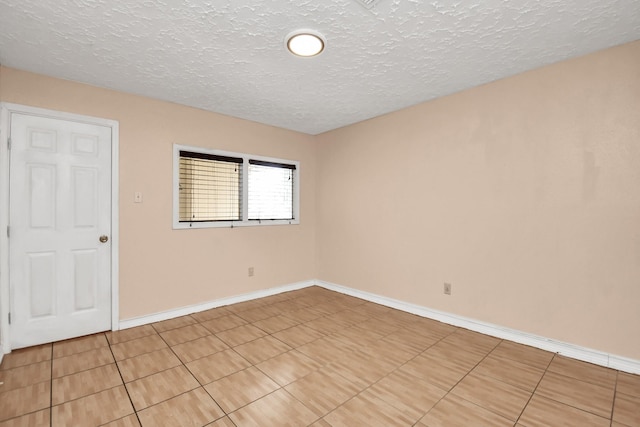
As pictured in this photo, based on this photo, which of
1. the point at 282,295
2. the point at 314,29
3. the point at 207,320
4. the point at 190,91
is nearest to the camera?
the point at 314,29

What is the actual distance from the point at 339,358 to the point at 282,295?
194 cm

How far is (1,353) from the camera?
240 cm

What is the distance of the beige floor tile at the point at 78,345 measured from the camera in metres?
2.55

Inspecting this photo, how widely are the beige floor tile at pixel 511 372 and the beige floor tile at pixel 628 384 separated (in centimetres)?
46

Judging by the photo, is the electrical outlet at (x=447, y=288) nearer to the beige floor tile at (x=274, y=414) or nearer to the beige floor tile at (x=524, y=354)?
the beige floor tile at (x=524, y=354)

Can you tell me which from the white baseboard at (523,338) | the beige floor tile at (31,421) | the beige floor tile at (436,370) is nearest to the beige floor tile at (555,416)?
the beige floor tile at (436,370)

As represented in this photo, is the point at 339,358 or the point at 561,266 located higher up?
the point at 561,266

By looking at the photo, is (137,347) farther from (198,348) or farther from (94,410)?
(94,410)

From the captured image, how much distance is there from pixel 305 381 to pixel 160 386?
1.04 metres

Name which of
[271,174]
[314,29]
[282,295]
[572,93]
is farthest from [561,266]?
[271,174]

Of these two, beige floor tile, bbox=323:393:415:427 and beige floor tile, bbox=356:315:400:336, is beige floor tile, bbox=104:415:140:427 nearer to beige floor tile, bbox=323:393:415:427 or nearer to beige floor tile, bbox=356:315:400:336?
beige floor tile, bbox=323:393:415:427

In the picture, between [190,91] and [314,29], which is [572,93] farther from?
[190,91]

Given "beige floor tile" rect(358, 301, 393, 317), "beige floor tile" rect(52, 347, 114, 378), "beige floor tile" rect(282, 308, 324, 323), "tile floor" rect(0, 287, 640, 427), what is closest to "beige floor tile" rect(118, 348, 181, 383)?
"tile floor" rect(0, 287, 640, 427)

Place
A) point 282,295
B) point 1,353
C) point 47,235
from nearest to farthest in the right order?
point 1,353 → point 47,235 → point 282,295
